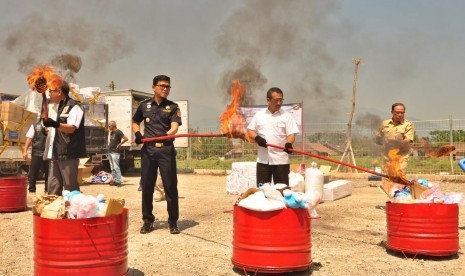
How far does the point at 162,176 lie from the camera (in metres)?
6.40

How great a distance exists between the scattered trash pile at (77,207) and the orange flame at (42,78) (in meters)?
1.32

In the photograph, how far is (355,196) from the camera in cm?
1134

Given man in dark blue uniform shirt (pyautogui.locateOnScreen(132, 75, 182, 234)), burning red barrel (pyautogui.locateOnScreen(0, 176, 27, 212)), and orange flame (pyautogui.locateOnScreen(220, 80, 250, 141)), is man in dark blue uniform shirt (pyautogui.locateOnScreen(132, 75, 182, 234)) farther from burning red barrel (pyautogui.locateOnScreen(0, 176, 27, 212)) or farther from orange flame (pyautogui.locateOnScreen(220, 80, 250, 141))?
burning red barrel (pyautogui.locateOnScreen(0, 176, 27, 212))

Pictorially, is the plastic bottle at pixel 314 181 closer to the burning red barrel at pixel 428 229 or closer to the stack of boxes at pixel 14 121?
the burning red barrel at pixel 428 229

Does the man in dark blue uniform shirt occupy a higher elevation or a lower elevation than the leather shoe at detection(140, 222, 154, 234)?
higher

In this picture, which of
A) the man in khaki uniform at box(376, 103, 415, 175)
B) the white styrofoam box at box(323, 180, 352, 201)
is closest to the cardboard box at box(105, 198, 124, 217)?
the man in khaki uniform at box(376, 103, 415, 175)

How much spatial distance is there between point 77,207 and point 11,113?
35.8 ft

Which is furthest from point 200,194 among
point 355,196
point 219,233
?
point 219,233

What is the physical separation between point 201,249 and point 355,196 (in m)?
6.68

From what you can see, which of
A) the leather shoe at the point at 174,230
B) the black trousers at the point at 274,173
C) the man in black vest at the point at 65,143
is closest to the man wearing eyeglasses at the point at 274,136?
the black trousers at the point at 274,173

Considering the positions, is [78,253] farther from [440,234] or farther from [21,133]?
[21,133]

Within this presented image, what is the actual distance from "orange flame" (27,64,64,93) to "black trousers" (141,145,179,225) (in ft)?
5.71

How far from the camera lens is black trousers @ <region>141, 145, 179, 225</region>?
6375 millimetres

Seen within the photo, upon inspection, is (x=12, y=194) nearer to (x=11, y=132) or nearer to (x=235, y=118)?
(x=235, y=118)
